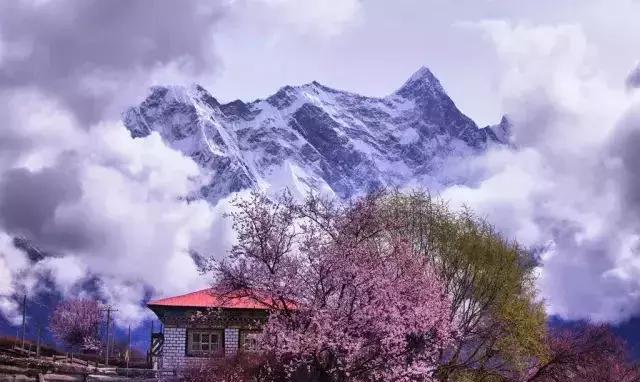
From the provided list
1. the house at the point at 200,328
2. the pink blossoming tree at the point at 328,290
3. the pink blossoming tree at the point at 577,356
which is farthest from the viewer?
the house at the point at 200,328

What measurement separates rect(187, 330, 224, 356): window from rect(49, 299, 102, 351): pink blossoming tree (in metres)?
67.7

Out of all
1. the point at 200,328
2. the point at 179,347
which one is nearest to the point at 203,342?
the point at 200,328

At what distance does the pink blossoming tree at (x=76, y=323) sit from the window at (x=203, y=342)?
67.7 meters

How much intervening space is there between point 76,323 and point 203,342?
81.7m

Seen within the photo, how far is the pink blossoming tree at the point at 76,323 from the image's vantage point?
5054 inches

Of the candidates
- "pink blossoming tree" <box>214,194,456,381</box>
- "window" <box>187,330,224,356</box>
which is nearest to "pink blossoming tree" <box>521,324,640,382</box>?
"pink blossoming tree" <box>214,194,456,381</box>

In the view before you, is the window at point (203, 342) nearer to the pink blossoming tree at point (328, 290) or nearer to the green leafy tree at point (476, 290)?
the green leafy tree at point (476, 290)

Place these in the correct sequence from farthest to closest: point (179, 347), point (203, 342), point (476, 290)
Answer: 1. point (203, 342)
2. point (179, 347)
3. point (476, 290)

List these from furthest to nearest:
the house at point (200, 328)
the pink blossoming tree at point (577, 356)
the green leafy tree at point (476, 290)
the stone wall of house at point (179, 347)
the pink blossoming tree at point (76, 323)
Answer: the pink blossoming tree at point (76, 323)
the house at point (200, 328)
the stone wall of house at point (179, 347)
the pink blossoming tree at point (577, 356)
the green leafy tree at point (476, 290)

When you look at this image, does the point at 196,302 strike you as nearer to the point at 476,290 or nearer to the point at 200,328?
the point at 200,328

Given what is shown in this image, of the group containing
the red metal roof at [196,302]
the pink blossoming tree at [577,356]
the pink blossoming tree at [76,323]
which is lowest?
the pink blossoming tree at [577,356]

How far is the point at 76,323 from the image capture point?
131875 millimetres

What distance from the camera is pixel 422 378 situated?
134 feet

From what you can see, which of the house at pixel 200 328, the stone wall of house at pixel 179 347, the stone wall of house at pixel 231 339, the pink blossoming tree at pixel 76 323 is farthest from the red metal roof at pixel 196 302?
the pink blossoming tree at pixel 76 323
